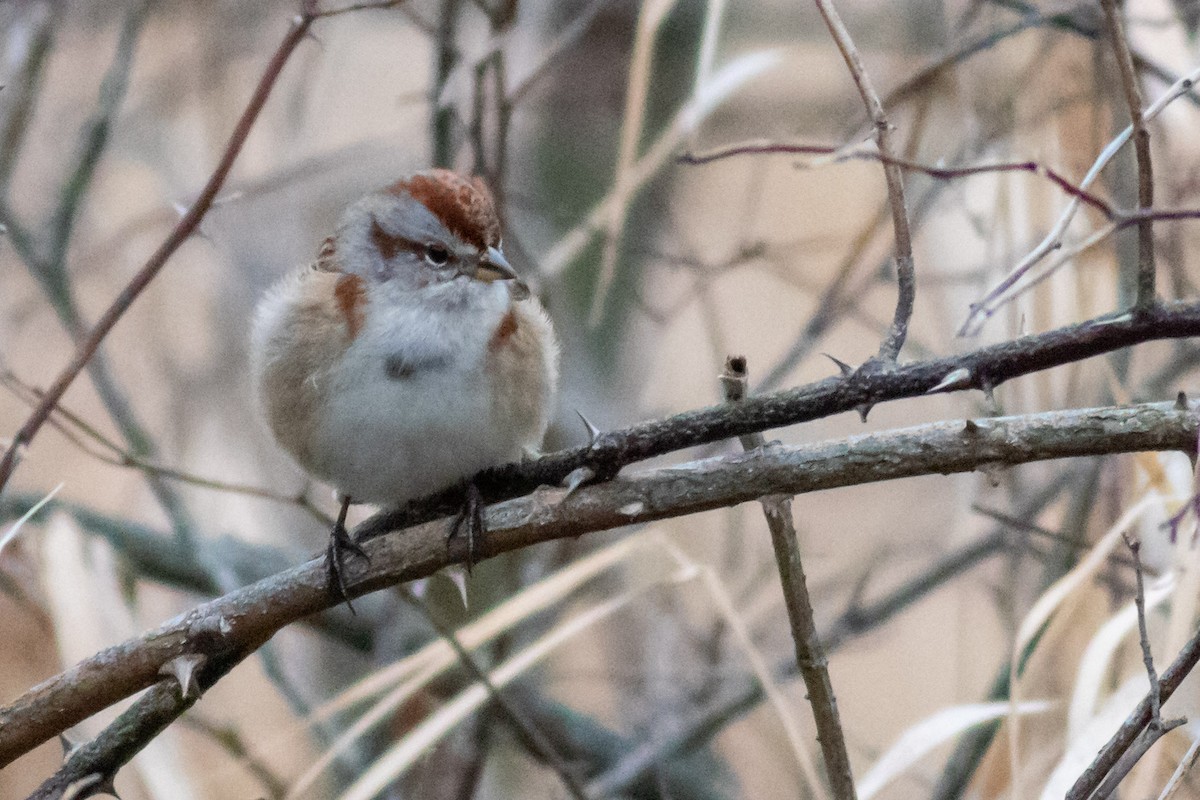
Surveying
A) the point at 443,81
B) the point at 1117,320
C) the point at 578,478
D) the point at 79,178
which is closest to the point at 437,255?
the point at 578,478

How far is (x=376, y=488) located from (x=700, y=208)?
3058mm

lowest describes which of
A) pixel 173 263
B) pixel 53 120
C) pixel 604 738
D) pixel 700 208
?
pixel 604 738

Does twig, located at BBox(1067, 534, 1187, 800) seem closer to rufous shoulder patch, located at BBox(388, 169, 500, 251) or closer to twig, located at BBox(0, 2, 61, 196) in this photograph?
rufous shoulder patch, located at BBox(388, 169, 500, 251)

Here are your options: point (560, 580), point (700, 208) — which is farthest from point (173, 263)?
point (560, 580)

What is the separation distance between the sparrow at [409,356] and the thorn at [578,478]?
445mm

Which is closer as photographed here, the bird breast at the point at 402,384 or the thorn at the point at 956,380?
the thorn at the point at 956,380

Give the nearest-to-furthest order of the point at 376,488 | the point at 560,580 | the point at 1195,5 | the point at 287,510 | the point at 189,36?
the point at 376,488 < the point at 560,580 < the point at 1195,5 < the point at 287,510 < the point at 189,36

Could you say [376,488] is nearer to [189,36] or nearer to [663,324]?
[663,324]

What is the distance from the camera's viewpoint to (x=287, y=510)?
4.41m

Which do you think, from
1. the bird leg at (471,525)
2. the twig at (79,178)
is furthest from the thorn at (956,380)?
the twig at (79,178)

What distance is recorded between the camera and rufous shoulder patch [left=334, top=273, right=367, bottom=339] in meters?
1.91

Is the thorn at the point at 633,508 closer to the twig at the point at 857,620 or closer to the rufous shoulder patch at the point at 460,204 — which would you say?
the rufous shoulder patch at the point at 460,204

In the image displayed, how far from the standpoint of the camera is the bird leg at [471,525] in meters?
1.52

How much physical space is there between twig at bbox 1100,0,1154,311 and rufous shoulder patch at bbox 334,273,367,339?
115cm
